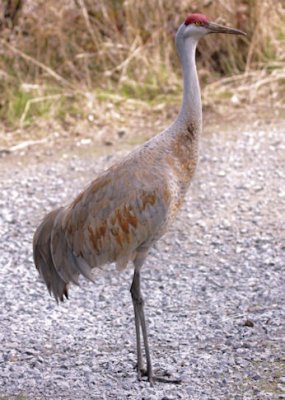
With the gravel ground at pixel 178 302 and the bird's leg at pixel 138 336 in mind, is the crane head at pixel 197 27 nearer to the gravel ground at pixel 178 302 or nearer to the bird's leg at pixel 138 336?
the bird's leg at pixel 138 336

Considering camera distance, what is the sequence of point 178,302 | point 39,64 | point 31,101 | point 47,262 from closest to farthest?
point 47,262, point 178,302, point 31,101, point 39,64

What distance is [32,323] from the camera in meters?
5.59

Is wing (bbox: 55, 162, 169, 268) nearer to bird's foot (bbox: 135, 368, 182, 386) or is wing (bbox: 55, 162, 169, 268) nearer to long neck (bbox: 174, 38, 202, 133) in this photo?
long neck (bbox: 174, 38, 202, 133)

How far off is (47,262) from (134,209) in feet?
1.93

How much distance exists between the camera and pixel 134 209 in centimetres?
471

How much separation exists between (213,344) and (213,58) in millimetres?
6190

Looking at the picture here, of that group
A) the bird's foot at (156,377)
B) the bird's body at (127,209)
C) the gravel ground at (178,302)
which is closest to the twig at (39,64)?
the gravel ground at (178,302)

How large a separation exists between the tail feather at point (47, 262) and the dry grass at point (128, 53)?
531 centimetres

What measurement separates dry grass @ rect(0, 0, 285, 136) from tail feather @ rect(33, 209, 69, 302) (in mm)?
5310

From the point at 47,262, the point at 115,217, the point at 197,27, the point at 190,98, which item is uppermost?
the point at 197,27

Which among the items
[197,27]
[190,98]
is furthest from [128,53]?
[190,98]

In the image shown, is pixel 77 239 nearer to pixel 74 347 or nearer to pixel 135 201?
pixel 135 201

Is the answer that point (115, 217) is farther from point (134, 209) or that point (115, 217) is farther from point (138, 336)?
point (138, 336)

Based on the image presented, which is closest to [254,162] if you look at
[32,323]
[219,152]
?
[219,152]
